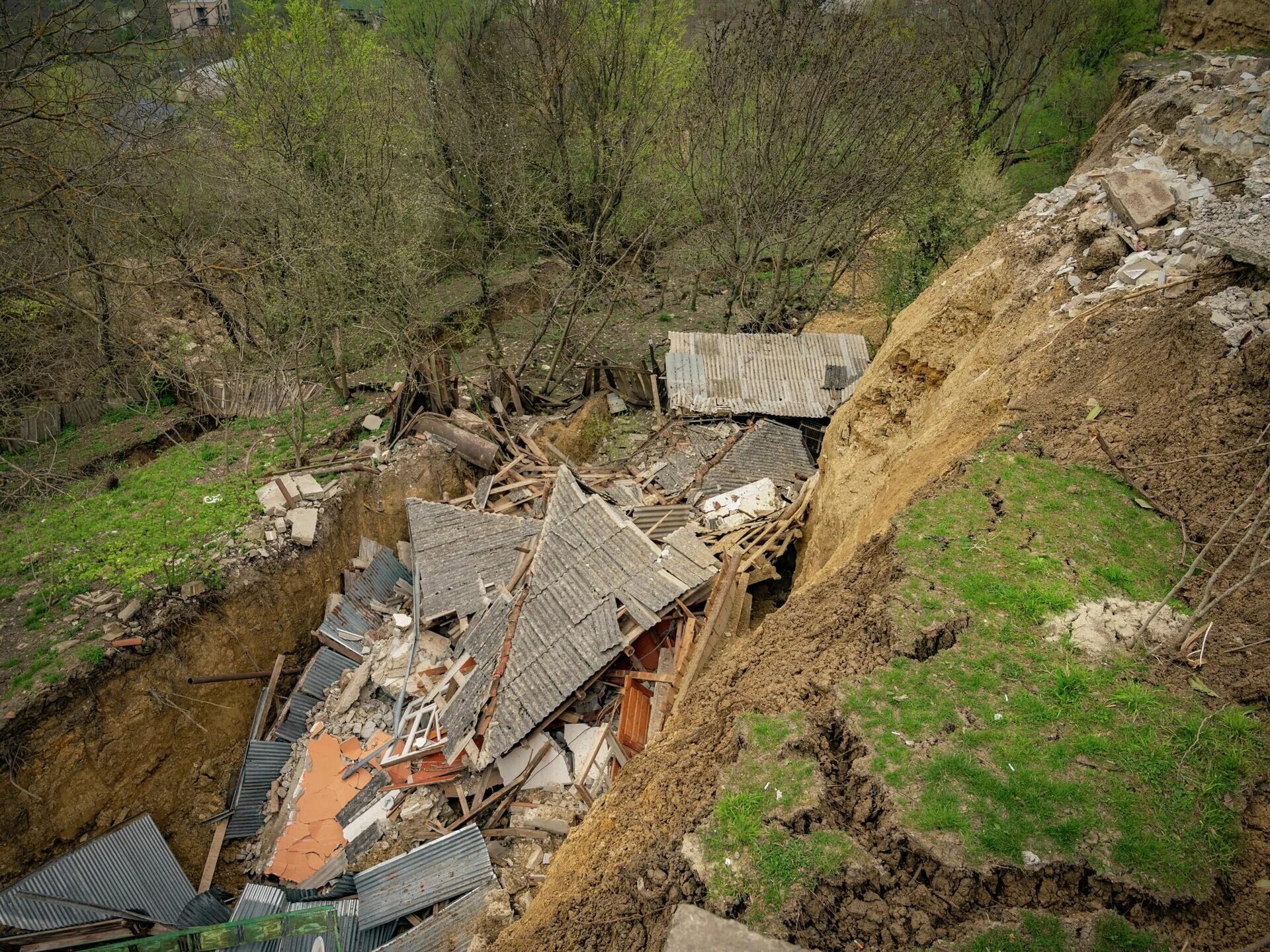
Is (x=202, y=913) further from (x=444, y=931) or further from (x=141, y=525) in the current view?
(x=141, y=525)

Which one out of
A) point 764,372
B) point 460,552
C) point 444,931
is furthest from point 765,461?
point 444,931

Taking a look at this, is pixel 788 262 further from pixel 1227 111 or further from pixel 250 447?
pixel 250 447

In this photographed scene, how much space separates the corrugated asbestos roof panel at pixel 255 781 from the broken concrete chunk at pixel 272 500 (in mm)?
4128

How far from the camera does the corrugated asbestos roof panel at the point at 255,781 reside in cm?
1036

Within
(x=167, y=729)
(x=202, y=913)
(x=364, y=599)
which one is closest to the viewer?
(x=202, y=913)

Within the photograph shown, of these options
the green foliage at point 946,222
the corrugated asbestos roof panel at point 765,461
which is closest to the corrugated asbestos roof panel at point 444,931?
the corrugated asbestos roof panel at point 765,461

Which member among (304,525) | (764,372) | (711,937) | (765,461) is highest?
(711,937)

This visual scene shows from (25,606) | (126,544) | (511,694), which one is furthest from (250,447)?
(511,694)

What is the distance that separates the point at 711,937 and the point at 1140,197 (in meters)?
10.7

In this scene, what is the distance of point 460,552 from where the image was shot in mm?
11758

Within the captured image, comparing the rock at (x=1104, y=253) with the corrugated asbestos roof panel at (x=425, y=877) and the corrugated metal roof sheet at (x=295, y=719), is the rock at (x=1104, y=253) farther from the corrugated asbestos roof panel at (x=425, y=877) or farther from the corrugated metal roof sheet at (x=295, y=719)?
the corrugated metal roof sheet at (x=295, y=719)

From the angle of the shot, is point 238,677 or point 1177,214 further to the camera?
point 238,677

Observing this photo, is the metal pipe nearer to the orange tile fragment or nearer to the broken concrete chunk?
the orange tile fragment

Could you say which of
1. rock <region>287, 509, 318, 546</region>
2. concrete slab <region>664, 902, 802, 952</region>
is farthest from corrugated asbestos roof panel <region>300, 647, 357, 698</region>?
concrete slab <region>664, 902, 802, 952</region>
